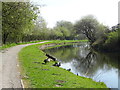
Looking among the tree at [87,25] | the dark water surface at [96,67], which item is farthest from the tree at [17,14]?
the tree at [87,25]

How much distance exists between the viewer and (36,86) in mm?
9227

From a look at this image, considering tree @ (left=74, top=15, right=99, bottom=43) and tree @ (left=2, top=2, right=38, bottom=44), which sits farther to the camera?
tree @ (left=74, top=15, right=99, bottom=43)

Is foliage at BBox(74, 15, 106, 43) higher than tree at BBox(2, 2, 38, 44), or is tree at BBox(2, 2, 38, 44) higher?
foliage at BBox(74, 15, 106, 43)

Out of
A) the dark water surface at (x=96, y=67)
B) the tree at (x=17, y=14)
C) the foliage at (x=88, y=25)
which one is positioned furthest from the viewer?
the foliage at (x=88, y=25)

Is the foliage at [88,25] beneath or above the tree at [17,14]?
above

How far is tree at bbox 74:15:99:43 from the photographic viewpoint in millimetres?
70069

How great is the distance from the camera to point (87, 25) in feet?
236

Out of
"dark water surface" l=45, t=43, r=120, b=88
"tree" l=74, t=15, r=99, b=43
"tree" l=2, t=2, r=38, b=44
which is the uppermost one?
"tree" l=74, t=15, r=99, b=43

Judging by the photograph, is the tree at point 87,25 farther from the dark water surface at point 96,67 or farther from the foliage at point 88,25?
the dark water surface at point 96,67

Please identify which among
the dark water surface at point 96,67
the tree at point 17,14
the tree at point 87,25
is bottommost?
the dark water surface at point 96,67

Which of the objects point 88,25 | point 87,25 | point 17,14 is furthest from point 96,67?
point 87,25

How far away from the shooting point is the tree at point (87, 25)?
70.1m

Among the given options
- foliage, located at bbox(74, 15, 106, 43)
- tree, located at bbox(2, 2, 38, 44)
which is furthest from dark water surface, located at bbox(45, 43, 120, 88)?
foliage, located at bbox(74, 15, 106, 43)

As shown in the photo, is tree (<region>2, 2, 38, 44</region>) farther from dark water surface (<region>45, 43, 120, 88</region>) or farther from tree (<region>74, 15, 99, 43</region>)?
tree (<region>74, 15, 99, 43</region>)
